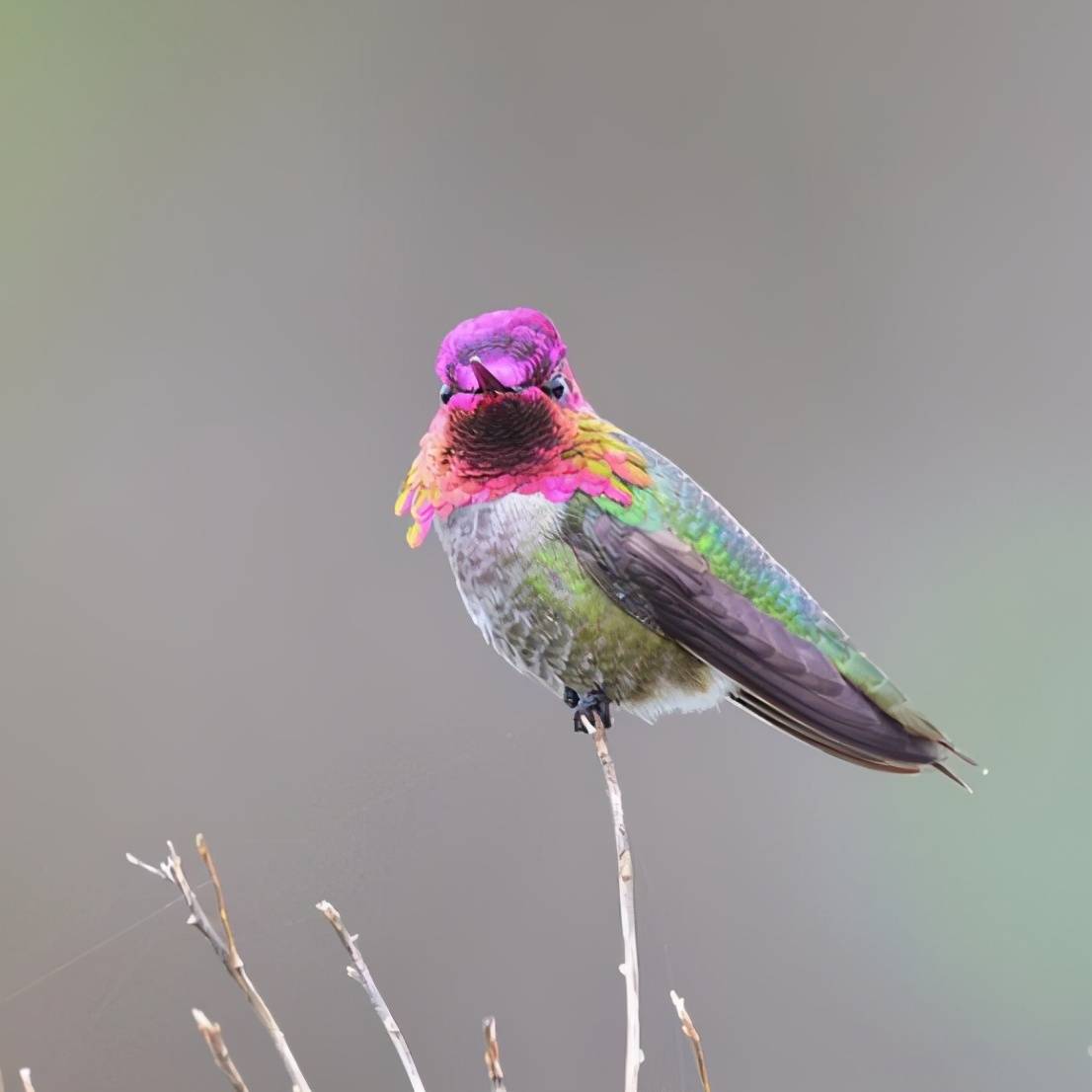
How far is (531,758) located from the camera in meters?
1.55

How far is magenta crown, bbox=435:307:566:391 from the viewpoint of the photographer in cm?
87

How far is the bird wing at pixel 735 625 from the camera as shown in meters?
1.02

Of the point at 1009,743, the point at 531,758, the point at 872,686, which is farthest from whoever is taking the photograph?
the point at 1009,743

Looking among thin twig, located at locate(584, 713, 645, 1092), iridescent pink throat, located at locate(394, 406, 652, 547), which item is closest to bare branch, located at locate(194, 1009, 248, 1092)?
thin twig, located at locate(584, 713, 645, 1092)

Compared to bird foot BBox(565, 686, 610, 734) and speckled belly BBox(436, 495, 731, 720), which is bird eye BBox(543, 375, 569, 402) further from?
bird foot BBox(565, 686, 610, 734)

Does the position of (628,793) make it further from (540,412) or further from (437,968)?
(540,412)

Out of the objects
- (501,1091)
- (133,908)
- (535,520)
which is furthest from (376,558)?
(501,1091)

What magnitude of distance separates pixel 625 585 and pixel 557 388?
0.18 m

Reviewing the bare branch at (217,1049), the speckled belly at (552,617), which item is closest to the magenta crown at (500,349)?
the speckled belly at (552,617)

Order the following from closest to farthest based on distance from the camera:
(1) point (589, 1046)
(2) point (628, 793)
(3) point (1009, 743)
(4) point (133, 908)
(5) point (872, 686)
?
(5) point (872, 686) < (4) point (133, 908) < (1) point (589, 1046) < (2) point (628, 793) < (3) point (1009, 743)

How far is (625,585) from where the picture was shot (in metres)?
1.04

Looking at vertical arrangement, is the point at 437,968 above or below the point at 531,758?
below

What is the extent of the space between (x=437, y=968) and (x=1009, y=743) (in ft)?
3.09

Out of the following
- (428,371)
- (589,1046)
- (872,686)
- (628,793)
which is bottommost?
(589,1046)
